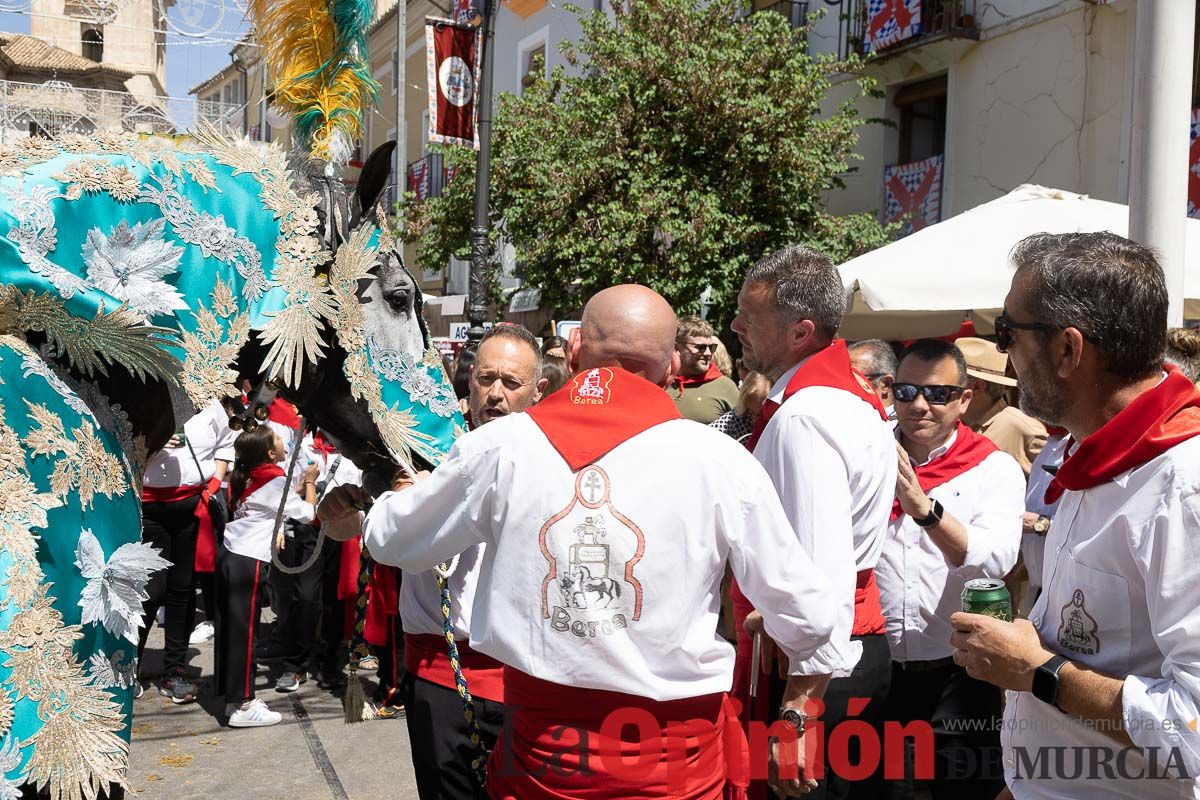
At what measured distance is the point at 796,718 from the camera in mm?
2836

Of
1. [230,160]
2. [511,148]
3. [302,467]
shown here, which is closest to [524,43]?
[511,148]

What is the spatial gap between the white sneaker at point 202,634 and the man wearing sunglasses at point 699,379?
441 centimetres

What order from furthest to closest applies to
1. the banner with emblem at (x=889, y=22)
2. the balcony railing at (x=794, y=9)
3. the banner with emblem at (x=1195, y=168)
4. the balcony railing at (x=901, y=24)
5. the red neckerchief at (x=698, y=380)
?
the balcony railing at (x=794, y=9)
the banner with emblem at (x=889, y=22)
the balcony railing at (x=901, y=24)
the banner with emblem at (x=1195, y=168)
the red neckerchief at (x=698, y=380)

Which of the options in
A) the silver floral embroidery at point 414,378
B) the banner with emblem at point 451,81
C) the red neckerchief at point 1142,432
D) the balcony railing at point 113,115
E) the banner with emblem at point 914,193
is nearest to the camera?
the red neckerchief at point 1142,432

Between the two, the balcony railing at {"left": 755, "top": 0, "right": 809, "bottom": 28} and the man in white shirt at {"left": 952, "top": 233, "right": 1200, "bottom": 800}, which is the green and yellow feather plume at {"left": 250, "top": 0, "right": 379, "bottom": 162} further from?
the balcony railing at {"left": 755, "top": 0, "right": 809, "bottom": 28}

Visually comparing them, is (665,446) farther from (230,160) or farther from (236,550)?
(236,550)

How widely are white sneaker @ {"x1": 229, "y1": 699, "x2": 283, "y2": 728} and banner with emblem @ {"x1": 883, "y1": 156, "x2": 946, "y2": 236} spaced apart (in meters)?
11.3

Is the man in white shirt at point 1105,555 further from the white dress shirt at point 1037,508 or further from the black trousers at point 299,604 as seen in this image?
the black trousers at point 299,604

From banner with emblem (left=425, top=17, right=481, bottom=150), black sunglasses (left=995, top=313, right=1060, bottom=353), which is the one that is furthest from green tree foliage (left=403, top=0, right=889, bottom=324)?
black sunglasses (left=995, top=313, right=1060, bottom=353)

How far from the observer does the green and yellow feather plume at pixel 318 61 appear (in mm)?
3148

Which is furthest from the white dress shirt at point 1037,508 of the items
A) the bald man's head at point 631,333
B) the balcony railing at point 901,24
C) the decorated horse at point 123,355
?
the balcony railing at point 901,24

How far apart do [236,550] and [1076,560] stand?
558 cm

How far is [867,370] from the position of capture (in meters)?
4.80

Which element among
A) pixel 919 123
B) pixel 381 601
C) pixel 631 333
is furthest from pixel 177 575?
pixel 919 123
